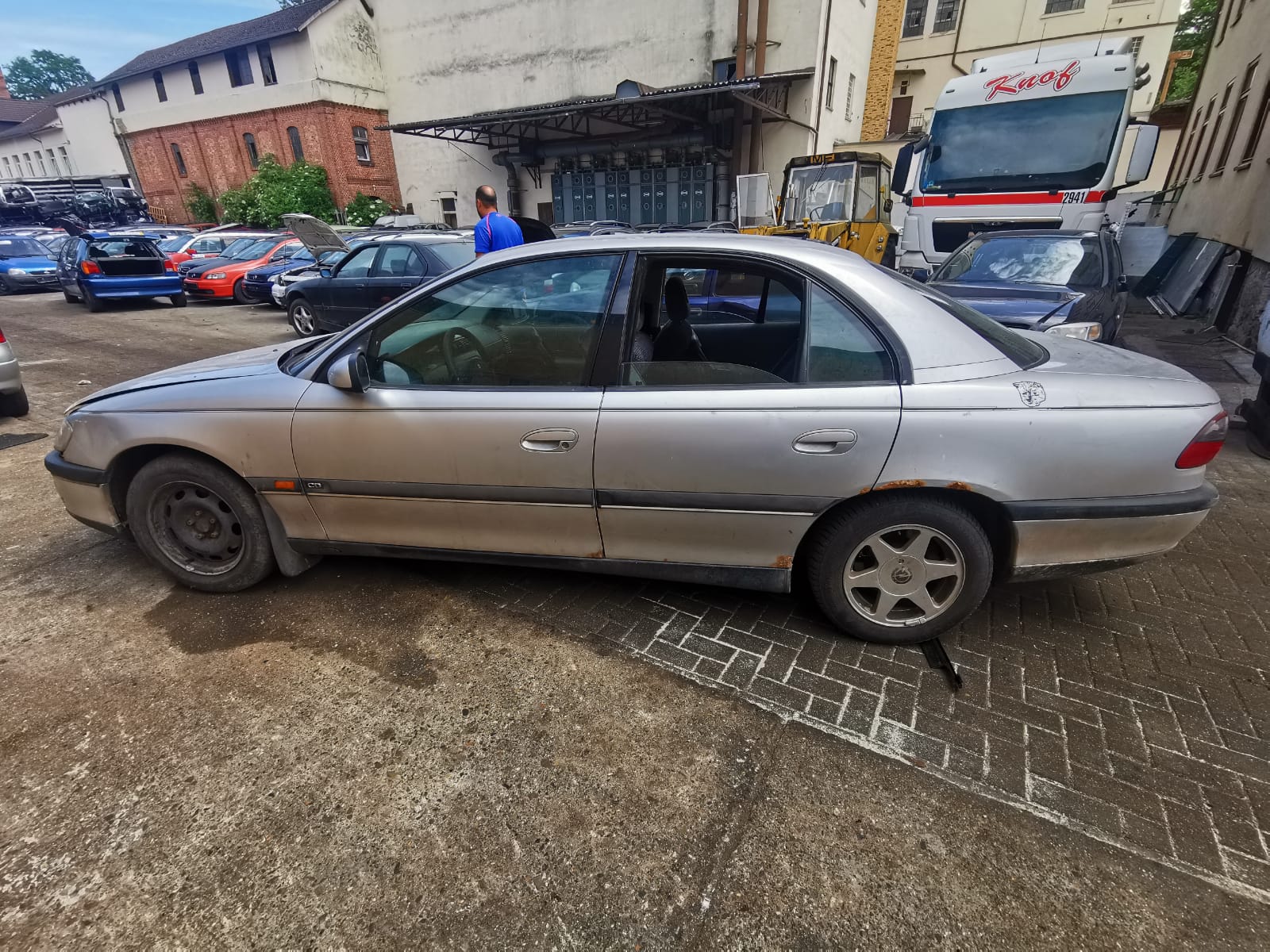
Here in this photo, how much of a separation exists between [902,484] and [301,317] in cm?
1069

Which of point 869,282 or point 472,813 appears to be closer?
point 472,813

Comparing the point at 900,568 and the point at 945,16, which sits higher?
the point at 945,16

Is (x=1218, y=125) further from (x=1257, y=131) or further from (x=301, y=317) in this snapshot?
(x=301, y=317)

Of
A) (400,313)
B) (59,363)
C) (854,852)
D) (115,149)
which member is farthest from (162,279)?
(115,149)

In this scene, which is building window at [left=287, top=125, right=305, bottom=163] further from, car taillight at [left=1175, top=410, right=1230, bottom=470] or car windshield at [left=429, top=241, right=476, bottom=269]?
car taillight at [left=1175, top=410, right=1230, bottom=470]

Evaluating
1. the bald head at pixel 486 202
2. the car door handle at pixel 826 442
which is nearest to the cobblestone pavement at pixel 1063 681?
the car door handle at pixel 826 442

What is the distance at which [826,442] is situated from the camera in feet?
7.61

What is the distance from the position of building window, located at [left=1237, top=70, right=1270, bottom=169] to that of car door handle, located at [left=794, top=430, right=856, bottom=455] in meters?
12.9

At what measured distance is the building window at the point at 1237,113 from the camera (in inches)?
448

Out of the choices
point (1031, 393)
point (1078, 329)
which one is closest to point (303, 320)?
point (1078, 329)

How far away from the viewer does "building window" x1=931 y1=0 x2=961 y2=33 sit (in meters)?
25.8

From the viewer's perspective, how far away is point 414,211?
25734 mm

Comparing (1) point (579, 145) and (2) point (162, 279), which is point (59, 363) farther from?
(1) point (579, 145)

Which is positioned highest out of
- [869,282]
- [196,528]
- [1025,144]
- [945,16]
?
[945,16]
